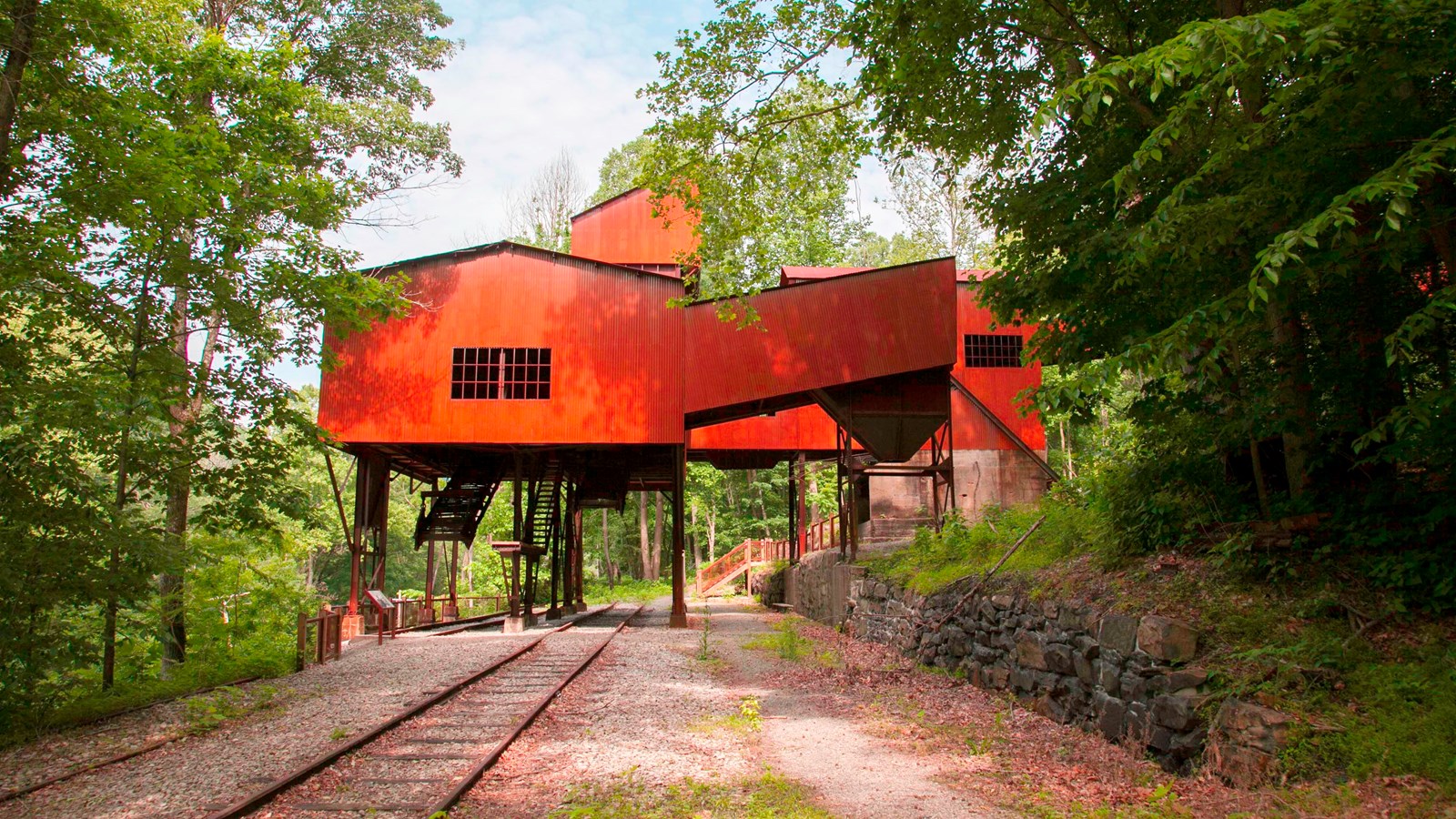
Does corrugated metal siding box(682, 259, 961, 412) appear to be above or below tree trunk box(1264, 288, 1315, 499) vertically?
above

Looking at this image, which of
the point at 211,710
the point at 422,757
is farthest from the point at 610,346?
the point at 422,757

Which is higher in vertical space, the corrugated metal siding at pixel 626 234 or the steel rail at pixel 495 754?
the corrugated metal siding at pixel 626 234

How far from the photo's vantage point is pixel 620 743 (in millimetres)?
7109

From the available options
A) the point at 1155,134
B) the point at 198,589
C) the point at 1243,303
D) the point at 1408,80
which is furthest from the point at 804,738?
the point at 198,589

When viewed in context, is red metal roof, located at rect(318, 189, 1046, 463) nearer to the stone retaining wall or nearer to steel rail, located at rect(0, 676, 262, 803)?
the stone retaining wall

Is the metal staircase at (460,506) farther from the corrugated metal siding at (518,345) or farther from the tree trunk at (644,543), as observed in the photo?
the tree trunk at (644,543)

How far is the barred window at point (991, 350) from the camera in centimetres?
2252

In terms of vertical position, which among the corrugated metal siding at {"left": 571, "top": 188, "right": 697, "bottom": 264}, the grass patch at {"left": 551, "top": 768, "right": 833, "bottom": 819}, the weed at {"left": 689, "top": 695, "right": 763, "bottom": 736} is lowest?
the weed at {"left": 689, "top": 695, "right": 763, "bottom": 736}

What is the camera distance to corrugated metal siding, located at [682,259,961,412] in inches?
669

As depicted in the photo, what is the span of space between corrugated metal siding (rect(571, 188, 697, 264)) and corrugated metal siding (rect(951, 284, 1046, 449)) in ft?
28.1

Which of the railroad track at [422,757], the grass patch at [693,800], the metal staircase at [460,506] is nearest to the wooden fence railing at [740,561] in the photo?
the metal staircase at [460,506]

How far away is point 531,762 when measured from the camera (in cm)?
636

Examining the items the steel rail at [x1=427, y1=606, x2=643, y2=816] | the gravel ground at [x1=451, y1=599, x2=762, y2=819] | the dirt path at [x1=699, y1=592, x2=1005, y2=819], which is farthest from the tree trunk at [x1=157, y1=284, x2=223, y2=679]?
the dirt path at [x1=699, y1=592, x2=1005, y2=819]

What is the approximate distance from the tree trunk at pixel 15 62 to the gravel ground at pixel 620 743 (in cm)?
692
